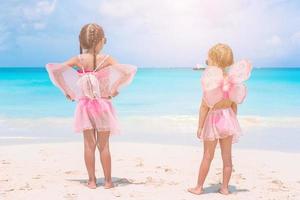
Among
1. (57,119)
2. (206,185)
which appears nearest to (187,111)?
(57,119)

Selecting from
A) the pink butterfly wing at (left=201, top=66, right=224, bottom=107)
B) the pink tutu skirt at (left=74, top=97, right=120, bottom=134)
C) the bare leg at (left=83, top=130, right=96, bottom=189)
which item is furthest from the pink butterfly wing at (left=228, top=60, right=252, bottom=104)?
the bare leg at (left=83, top=130, right=96, bottom=189)

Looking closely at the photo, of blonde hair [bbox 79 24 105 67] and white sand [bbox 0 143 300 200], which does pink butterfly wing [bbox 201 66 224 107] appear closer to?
white sand [bbox 0 143 300 200]

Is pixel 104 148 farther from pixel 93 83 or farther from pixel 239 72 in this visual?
pixel 239 72

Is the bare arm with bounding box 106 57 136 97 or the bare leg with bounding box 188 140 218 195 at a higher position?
the bare arm with bounding box 106 57 136 97

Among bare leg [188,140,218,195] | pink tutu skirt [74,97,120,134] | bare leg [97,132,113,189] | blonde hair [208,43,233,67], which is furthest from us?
bare leg [97,132,113,189]

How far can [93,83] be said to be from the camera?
5.23m

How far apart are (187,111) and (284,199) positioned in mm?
11400

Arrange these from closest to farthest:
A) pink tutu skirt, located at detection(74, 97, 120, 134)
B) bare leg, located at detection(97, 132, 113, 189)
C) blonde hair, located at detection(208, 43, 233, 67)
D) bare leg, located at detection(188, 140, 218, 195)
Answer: blonde hair, located at detection(208, 43, 233, 67) → bare leg, located at detection(188, 140, 218, 195) → pink tutu skirt, located at detection(74, 97, 120, 134) → bare leg, located at detection(97, 132, 113, 189)

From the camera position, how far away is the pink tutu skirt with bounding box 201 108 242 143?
505cm

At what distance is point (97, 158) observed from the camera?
7.39 metres

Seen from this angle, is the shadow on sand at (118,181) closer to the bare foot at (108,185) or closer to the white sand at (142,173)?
the white sand at (142,173)

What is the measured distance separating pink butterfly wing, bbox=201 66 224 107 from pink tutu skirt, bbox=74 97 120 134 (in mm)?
965

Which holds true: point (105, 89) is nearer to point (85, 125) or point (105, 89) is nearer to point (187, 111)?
point (85, 125)

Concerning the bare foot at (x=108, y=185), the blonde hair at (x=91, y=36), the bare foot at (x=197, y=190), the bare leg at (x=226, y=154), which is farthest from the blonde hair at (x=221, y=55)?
the bare foot at (x=108, y=185)
